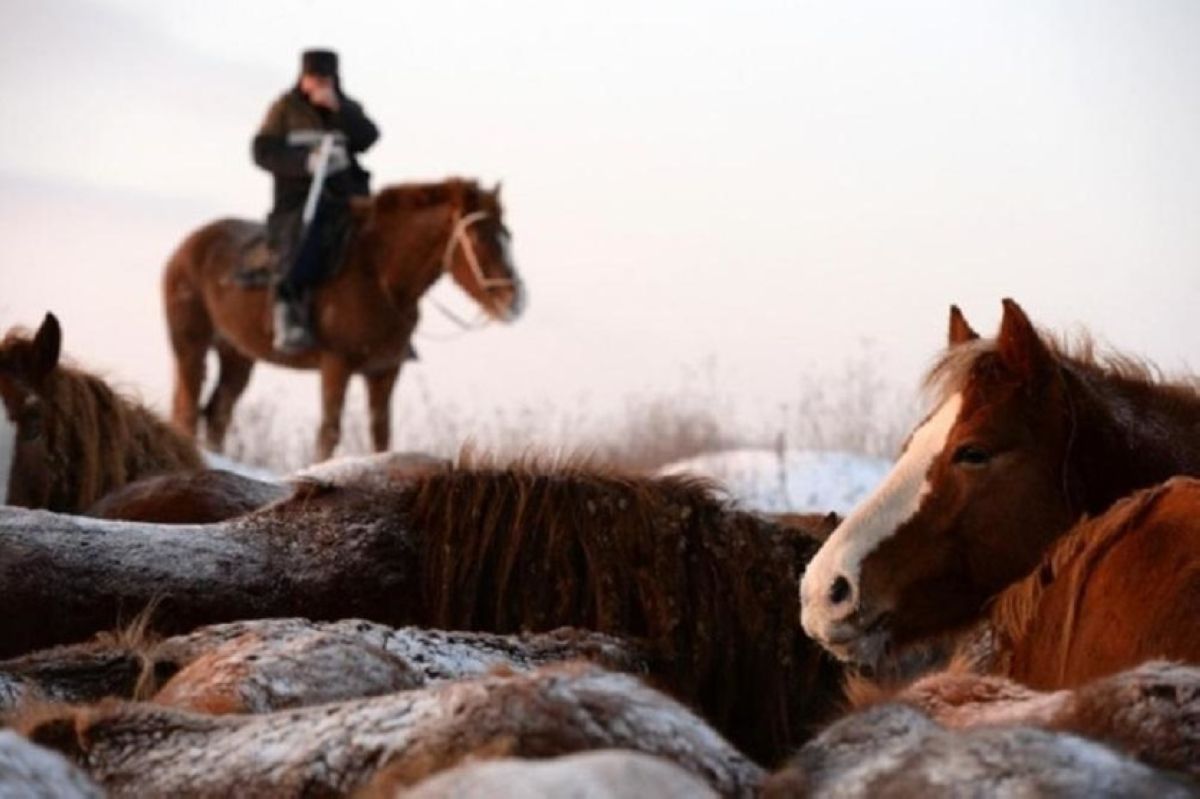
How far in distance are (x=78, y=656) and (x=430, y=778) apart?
1.67 m

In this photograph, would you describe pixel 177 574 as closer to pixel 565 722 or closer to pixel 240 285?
pixel 565 722

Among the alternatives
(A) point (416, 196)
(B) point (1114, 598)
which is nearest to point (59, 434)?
(B) point (1114, 598)

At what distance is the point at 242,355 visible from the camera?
18672 millimetres

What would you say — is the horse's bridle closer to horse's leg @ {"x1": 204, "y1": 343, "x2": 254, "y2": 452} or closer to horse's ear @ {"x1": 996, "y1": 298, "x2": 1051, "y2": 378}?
horse's leg @ {"x1": 204, "y1": 343, "x2": 254, "y2": 452}

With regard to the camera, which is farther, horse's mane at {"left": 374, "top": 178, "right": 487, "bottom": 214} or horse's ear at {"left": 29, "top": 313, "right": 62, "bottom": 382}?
horse's mane at {"left": 374, "top": 178, "right": 487, "bottom": 214}

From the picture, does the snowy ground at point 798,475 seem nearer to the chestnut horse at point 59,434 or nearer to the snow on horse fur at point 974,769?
the chestnut horse at point 59,434

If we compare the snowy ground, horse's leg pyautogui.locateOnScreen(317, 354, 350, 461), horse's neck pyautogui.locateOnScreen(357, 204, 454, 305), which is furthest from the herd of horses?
horse's neck pyautogui.locateOnScreen(357, 204, 454, 305)

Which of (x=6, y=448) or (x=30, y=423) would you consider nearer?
(x=6, y=448)

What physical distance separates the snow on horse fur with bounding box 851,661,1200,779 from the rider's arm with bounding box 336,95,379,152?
564 inches

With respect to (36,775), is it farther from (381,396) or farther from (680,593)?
(381,396)

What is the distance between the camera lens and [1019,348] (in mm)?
4820

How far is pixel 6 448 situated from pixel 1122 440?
4.00 metres

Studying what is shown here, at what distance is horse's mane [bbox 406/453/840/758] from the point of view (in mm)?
4852

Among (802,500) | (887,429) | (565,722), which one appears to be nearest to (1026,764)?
(565,722)
